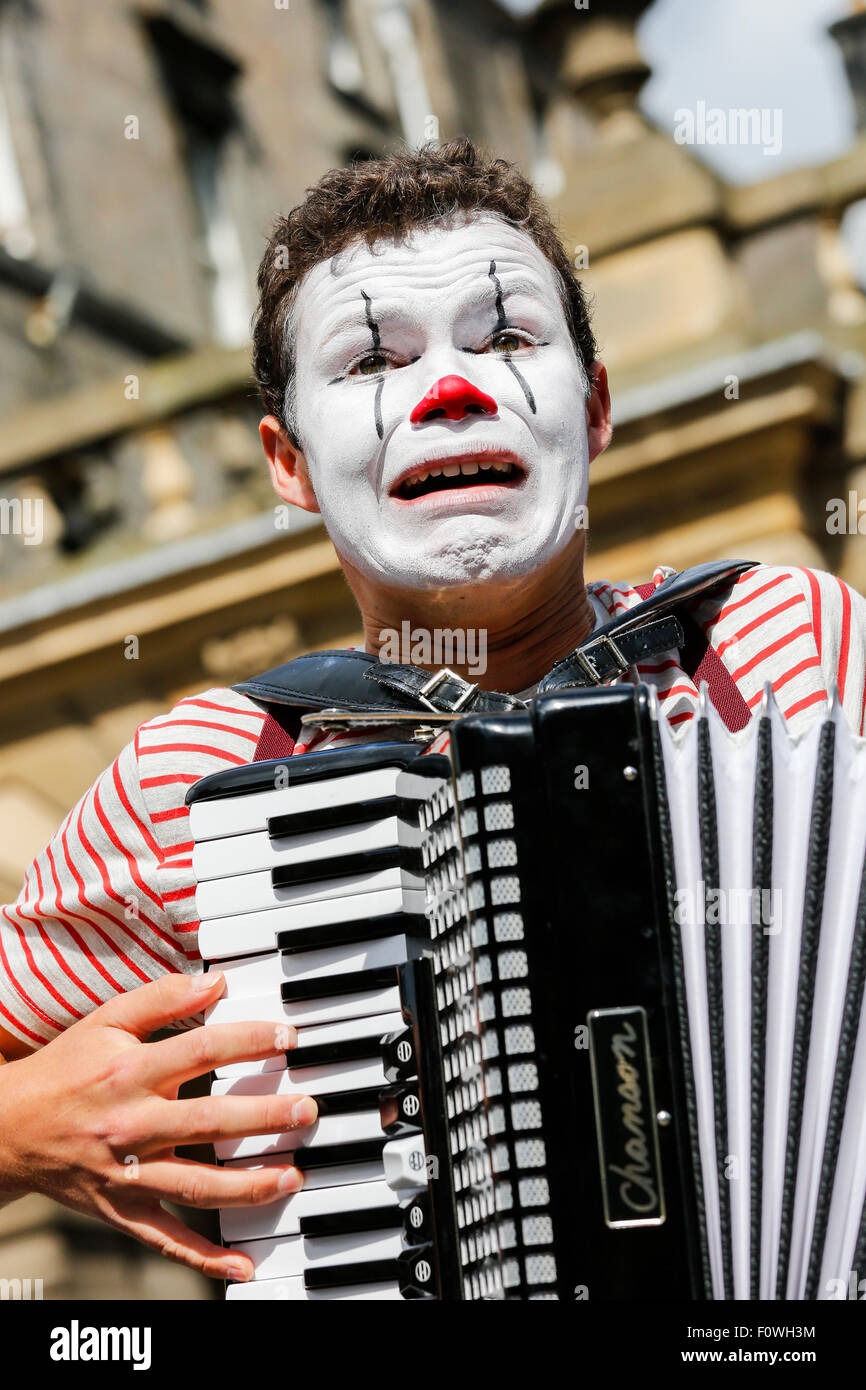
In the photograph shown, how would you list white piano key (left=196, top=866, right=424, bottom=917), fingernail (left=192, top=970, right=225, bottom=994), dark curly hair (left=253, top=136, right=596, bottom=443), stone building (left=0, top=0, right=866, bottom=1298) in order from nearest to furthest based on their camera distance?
white piano key (left=196, top=866, right=424, bottom=917)
fingernail (left=192, top=970, right=225, bottom=994)
dark curly hair (left=253, top=136, right=596, bottom=443)
stone building (left=0, top=0, right=866, bottom=1298)

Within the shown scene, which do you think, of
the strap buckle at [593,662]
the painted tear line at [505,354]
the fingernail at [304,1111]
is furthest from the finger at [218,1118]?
the painted tear line at [505,354]

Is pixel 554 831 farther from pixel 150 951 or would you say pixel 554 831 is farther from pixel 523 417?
pixel 150 951

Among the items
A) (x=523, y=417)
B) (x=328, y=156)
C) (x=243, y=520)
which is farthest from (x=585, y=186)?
(x=328, y=156)

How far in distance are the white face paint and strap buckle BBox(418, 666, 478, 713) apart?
13 centimetres

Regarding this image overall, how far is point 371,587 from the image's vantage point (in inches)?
90.9

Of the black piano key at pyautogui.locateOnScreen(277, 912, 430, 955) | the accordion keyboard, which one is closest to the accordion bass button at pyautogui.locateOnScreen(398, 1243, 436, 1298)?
the accordion keyboard

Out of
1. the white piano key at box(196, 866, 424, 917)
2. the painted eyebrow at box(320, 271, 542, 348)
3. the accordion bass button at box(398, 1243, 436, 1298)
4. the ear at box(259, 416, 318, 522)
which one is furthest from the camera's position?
the ear at box(259, 416, 318, 522)

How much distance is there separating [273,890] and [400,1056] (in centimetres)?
25

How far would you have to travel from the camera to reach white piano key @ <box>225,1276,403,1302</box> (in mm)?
1871

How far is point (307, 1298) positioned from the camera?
1.92m

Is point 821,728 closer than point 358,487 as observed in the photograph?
Yes

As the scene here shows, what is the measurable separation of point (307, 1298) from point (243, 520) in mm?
4679

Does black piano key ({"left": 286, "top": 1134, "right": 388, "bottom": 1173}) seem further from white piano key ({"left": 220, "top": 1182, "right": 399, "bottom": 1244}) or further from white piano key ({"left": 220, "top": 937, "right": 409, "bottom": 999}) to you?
white piano key ({"left": 220, "top": 937, "right": 409, "bottom": 999})

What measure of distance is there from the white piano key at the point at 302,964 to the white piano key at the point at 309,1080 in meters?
0.09
